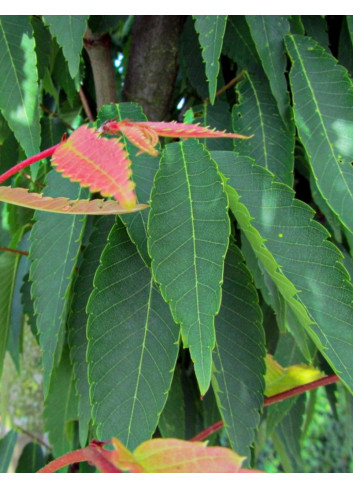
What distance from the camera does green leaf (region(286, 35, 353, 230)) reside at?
1.71 feet

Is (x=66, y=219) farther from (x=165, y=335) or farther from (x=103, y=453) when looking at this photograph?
(x=103, y=453)

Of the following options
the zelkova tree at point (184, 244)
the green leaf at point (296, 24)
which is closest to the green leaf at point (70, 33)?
the zelkova tree at point (184, 244)

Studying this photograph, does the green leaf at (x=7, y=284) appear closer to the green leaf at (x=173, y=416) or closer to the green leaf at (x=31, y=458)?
the green leaf at (x=173, y=416)

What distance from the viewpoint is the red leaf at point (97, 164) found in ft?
0.72

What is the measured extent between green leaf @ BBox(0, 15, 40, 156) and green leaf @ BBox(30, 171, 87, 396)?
0.07 m

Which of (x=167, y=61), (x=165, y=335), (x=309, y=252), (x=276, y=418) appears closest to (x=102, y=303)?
(x=165, y=335)

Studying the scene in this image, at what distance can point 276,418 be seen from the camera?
2.26ft

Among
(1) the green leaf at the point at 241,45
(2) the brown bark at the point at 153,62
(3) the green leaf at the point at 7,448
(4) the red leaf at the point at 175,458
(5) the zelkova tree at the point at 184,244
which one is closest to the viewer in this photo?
(4) the red leaf at the point at 175,458

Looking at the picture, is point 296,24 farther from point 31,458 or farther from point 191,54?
point 31,458

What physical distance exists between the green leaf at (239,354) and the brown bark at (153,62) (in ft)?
1.20

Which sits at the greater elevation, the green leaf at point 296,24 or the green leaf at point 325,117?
the green leaf at point 296,24

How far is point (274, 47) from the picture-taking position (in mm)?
610

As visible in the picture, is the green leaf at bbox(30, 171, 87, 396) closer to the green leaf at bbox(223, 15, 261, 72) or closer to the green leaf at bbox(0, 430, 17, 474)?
the green leaf at bbox(223, 15, 261, 72)
